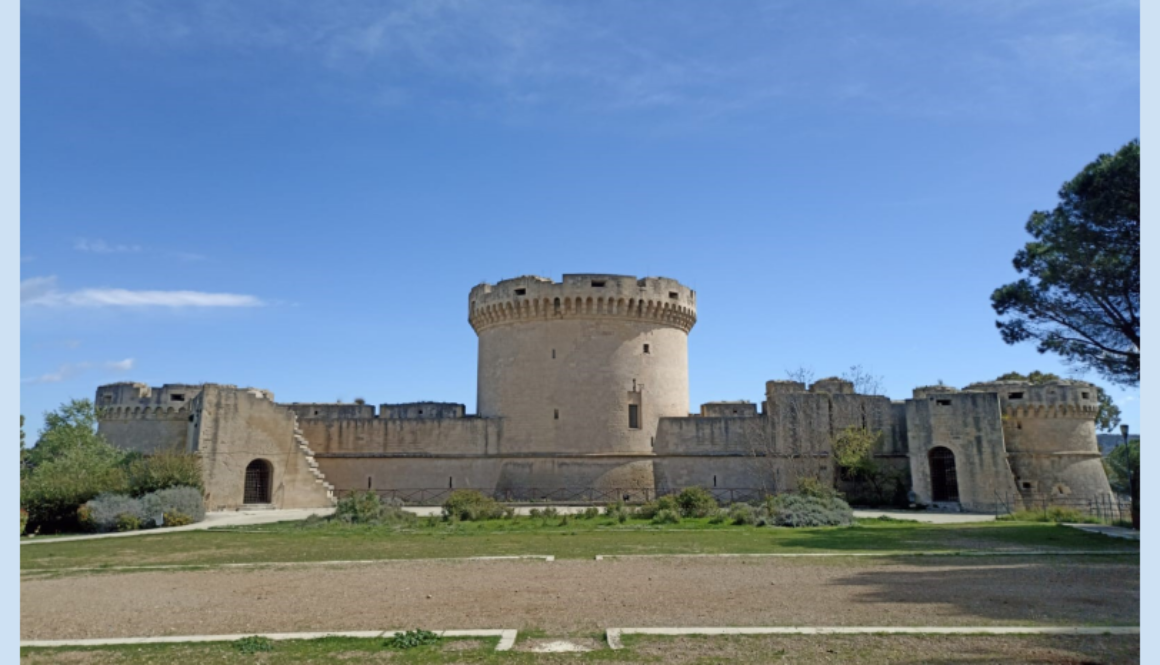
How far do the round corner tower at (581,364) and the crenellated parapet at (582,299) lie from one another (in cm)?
4

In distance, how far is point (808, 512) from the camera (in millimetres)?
20234

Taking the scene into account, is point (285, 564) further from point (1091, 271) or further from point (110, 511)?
Answer: point (1091, 271)

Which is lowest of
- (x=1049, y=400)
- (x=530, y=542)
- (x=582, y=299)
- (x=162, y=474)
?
(x=530, y=542)

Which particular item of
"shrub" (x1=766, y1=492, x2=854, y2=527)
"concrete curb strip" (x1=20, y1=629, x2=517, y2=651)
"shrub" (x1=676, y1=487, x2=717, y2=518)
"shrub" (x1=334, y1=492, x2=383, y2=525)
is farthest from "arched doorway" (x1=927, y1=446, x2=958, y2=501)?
"concrete curb strip" (x1=20, y1=629, x2=517, y2=651)

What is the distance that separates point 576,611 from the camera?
8328 millimetres

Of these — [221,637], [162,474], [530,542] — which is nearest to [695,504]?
[530,542]

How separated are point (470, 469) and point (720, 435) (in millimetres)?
9986

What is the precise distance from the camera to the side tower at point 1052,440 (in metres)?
29.9

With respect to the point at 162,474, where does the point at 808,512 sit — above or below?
below

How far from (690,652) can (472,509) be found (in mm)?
16326

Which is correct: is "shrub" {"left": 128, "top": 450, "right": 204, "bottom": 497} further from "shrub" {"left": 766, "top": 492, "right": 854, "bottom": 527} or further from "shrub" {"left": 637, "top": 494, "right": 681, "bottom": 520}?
"shrub" {"left": 766, "top": 492, "right": 854, "bottom": 527}

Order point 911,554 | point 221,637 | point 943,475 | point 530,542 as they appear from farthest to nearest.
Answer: point 943,475 < point 530,542 < point 911,554 < point 221,637

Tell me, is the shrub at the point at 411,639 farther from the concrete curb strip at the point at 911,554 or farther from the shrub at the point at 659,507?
the shrub at the point at 659,507

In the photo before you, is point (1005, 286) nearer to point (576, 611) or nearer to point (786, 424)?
point (786, 424)
